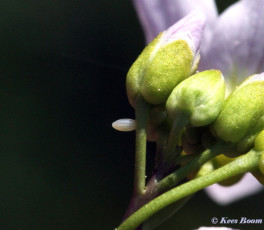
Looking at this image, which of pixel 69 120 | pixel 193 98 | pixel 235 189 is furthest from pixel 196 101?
pixel 69 120

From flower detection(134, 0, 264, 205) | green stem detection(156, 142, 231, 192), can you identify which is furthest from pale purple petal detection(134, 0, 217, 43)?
green stem detection(156, 142, 231, 192)

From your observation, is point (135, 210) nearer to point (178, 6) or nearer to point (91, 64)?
point (178, 6)

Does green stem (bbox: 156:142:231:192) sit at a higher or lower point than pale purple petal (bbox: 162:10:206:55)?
lower

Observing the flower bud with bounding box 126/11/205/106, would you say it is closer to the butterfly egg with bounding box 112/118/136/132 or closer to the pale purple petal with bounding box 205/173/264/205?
the butterfly egg with bounding box 112/118/136/132

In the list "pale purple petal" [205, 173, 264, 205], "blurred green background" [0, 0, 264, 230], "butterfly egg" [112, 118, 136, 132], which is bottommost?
"pale purple petal" [205, 173, 264, 205]

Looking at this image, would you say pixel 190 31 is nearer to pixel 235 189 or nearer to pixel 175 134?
pixel 175 134

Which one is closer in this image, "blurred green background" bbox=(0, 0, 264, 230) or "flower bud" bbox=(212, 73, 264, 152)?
"flower bud" bbox=(212, 73, 264, 152)

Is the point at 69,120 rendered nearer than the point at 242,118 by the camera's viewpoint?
No
